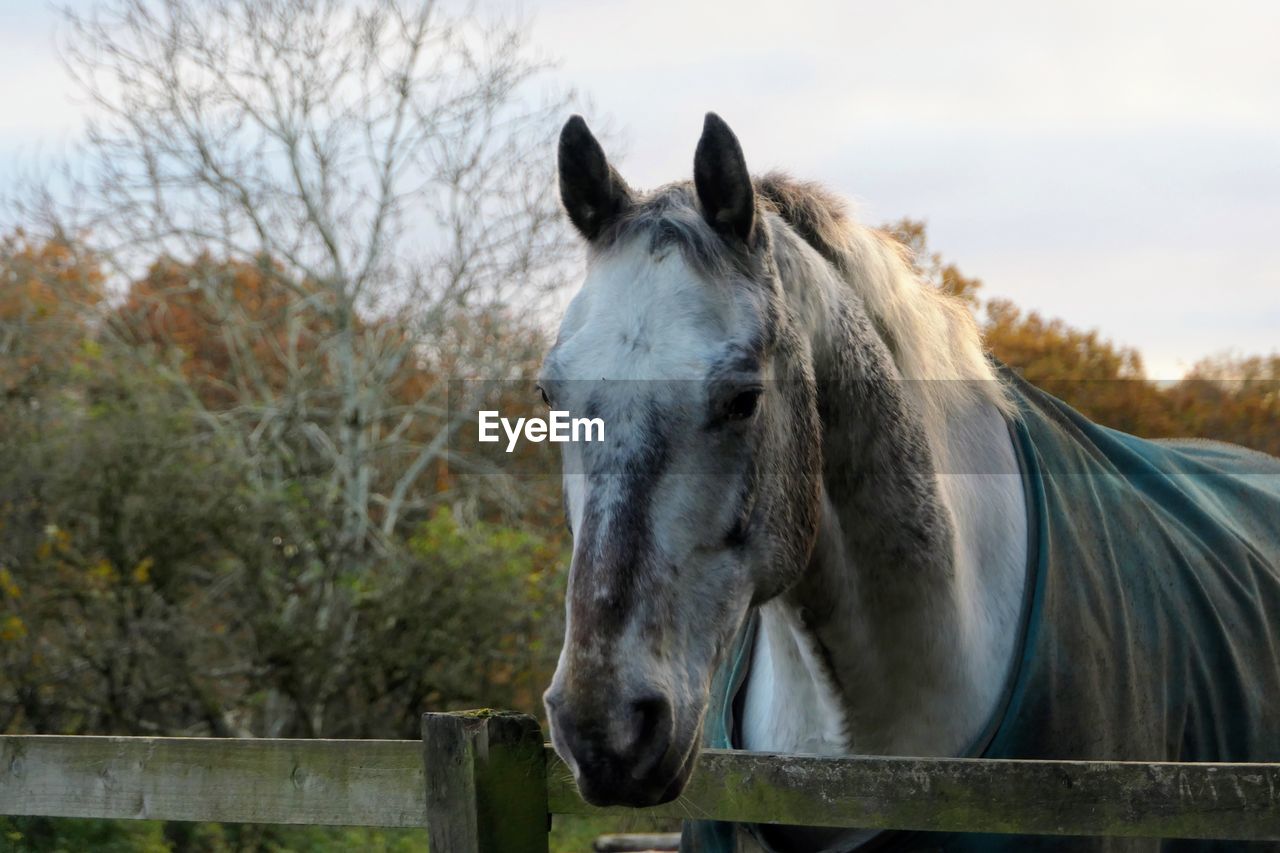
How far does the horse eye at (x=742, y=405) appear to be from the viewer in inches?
88.0

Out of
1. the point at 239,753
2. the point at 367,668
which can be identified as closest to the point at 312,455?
the point at 367,668

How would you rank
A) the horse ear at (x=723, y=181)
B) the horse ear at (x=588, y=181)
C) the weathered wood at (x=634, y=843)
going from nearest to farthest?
the horse ear at (x=723, y=181)
the horse ear at (x=588, y=181)
the weathered wood at (x=634, y=843)

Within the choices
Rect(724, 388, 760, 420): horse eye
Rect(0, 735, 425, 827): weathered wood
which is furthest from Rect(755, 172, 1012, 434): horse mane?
Rect(0, 735, 425, 827): weathered wood

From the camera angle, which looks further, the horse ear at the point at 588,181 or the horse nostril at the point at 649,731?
the horse ear at the point at 588,181

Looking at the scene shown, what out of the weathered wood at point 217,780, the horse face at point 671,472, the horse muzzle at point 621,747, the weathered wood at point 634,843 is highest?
the horse face at point 671,472

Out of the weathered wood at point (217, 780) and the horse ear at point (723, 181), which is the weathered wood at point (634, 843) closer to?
the weathered wood at point (217, 780)

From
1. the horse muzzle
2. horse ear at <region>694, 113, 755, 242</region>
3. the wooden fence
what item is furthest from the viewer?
horse ear at <region>694, 113, 755, 242</region>

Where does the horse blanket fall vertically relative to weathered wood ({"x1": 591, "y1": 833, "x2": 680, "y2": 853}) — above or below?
above

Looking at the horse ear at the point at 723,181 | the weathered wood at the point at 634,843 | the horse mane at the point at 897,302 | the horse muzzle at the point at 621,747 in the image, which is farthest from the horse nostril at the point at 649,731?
the weathered wood at the point at 634,843

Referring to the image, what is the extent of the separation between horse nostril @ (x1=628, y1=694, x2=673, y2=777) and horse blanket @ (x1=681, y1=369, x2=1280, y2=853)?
77 cm

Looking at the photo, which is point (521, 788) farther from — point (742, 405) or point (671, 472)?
point (742, 405)

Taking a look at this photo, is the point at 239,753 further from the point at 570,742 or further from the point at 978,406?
the point at 978,406

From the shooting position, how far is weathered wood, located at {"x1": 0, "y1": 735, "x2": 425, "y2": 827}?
2756 mm

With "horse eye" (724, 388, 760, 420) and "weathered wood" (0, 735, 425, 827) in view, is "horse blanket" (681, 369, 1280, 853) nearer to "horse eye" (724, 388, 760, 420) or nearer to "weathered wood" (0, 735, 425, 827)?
"weathered wood" (0, 735, 425, 827)
